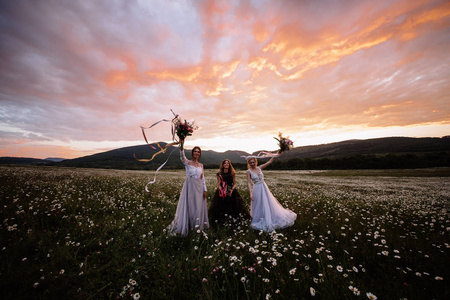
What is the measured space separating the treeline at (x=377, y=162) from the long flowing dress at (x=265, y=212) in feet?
226

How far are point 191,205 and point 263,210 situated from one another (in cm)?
314

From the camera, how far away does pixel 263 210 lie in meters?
7.19

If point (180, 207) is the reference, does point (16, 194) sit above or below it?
above

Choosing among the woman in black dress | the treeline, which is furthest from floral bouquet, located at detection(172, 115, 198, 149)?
the treeline

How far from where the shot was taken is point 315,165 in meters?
73.6

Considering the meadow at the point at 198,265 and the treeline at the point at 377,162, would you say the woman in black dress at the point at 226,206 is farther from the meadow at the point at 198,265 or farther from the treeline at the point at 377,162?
the treeline at the point at 377,162

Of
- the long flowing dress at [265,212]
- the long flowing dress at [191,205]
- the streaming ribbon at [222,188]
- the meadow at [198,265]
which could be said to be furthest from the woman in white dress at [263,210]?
the long flowing dress at [191,205]

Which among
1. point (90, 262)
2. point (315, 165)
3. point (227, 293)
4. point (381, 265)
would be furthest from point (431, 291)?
point (315, 165)

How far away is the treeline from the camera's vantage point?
5725cm

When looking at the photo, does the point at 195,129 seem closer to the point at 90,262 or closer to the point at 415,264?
the point at 90,262

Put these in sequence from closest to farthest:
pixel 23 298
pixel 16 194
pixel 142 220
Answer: pixel 23 298 → pixel 142 220 → pixel 16 194

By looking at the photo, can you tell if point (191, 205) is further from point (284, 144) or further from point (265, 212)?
point (284, 144)

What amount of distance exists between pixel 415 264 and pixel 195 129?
23.2 ft

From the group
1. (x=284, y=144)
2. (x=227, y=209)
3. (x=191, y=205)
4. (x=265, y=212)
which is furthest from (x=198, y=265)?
(x=284, y=144)
